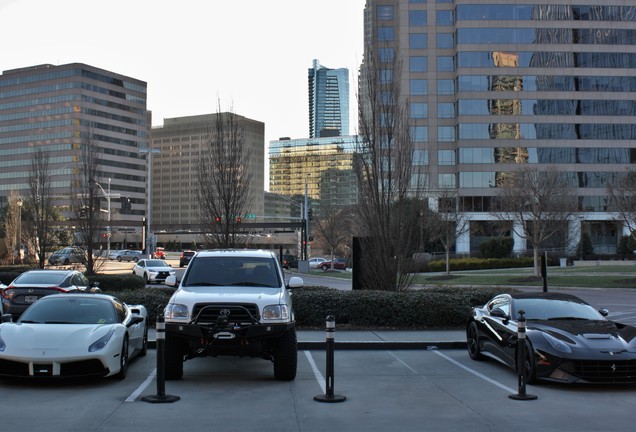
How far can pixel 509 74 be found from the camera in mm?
72125

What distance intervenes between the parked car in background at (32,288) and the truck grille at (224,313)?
8.78 metres

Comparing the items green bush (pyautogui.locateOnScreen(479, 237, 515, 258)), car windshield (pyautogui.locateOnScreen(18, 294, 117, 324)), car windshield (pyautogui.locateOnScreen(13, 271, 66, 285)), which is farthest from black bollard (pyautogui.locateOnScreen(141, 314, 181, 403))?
green bush (pyautogui.locateOnScreen(479, 237, 515, 258))

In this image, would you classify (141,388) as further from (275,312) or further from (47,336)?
(275,312)

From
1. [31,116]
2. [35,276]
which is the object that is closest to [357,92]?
[35,276]

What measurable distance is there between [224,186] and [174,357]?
12.8 m

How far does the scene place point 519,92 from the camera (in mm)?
72125

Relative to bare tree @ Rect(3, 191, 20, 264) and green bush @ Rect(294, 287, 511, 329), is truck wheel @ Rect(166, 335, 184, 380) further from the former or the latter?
bare tree @ Rect(3, 191, 20, 264)

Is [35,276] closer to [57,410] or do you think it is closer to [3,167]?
[57,410]

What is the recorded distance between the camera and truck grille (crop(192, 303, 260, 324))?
9195 mm

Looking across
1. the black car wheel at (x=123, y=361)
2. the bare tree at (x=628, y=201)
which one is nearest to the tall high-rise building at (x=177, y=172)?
the bare tree at (x=628, y=201)

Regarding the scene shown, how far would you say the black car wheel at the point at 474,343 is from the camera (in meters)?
11.7

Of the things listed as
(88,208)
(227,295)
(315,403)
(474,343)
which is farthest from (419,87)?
(315,403)

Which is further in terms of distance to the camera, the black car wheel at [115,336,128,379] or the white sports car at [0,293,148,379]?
the black car wheel at [115,336,128,379]

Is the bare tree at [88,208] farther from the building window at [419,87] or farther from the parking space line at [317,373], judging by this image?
the building window at [419,87]
